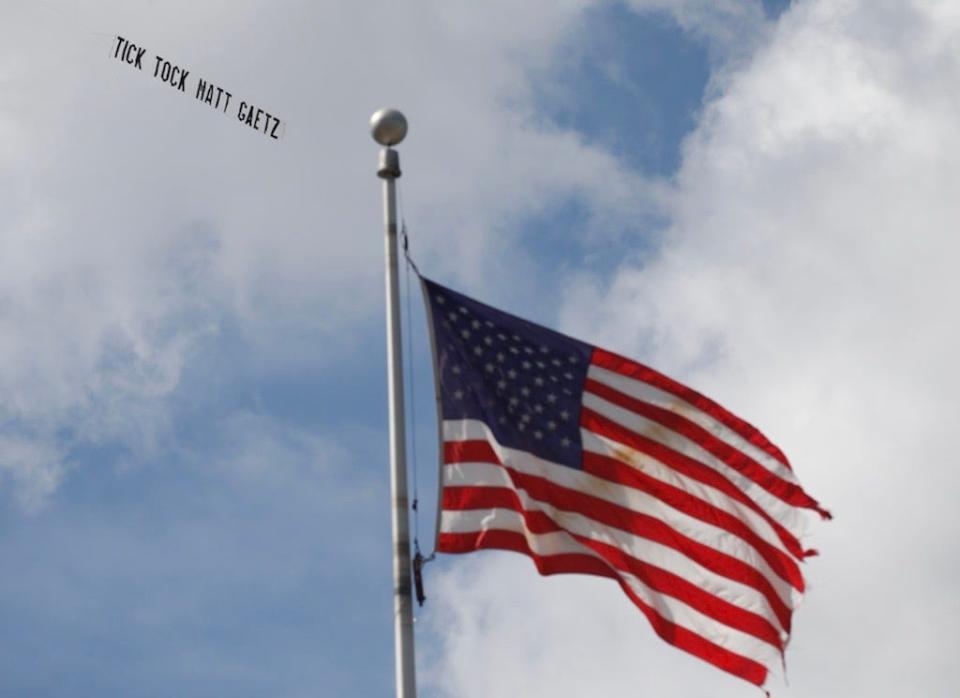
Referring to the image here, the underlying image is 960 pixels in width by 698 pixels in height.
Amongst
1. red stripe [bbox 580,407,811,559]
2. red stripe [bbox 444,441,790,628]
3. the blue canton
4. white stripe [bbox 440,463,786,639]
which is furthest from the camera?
red stripe [bbox 580,407,811,559]

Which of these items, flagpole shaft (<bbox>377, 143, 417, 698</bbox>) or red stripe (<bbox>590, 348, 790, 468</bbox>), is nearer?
flagpole shaft (<bbox>377, 143, 417, 698</bbox>)

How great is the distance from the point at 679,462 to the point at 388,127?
6340 millimetres

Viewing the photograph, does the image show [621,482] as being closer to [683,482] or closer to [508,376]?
[683,482]

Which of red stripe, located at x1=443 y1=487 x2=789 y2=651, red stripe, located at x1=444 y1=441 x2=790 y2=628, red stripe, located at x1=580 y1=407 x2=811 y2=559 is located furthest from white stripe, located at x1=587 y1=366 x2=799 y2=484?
red stripe, located at x1=443 y1=487 x2=789 y2=651

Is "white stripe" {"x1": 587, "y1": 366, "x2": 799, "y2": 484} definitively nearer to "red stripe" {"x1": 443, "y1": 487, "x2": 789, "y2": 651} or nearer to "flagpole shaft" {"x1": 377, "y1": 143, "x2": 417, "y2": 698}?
"red stripe" {"x1": 443, "y1": 487, "x2": 789, "y2": 651}

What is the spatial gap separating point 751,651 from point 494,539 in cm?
416

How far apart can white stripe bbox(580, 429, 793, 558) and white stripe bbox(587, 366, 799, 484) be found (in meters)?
0.82

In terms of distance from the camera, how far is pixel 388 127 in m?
22.8

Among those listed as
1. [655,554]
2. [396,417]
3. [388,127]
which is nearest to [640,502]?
[655,554]

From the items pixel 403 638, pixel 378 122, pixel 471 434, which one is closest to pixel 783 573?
pixel 471 434

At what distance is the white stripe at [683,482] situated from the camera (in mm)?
23203

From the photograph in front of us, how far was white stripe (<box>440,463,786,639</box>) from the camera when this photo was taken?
72.0ft

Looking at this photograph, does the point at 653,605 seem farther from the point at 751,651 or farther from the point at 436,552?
the point at 436,552

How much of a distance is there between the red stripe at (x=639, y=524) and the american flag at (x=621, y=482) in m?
0.02
